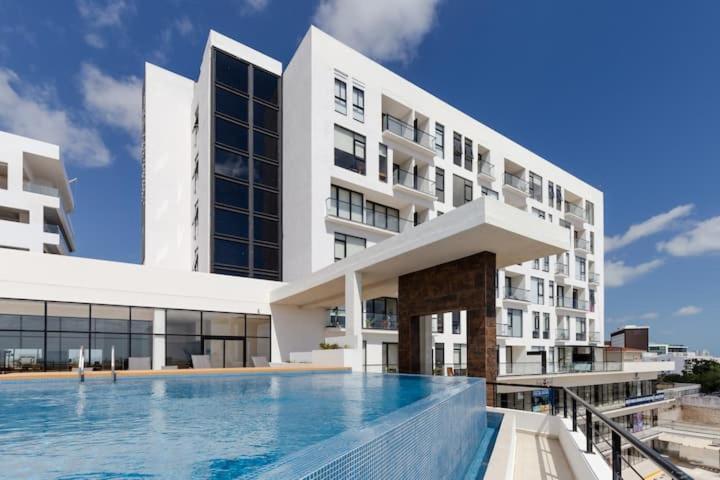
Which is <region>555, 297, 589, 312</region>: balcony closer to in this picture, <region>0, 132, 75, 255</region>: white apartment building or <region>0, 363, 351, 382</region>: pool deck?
<region>0, 363, 351, 382</region>: pool deck

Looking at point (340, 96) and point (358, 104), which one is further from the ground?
point (340, 96)

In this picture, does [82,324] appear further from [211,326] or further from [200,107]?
[200,107]

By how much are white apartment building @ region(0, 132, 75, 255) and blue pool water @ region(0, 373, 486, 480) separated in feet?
68.4

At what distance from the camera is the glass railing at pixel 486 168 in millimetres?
30891

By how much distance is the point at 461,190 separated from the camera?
29391 millimetres

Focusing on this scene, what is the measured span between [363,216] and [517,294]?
14.2 metres

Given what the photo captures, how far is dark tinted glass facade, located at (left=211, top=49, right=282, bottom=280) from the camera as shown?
960 inches

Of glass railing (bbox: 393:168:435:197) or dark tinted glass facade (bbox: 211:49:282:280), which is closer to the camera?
dark tinted glass facade (bbox: 211:49:282:280)

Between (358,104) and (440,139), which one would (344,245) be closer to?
(358,104)

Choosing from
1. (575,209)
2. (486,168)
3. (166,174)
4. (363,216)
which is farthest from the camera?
(575,209)

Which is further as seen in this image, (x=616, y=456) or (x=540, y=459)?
(x=540, y=459)

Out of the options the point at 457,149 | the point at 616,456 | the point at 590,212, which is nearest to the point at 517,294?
the point at 457,149

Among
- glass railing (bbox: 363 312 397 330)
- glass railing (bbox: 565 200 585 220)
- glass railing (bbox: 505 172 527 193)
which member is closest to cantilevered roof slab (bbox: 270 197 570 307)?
glass railing (bbox: 363 312 397 330)

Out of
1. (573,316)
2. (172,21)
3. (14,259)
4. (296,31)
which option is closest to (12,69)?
(172,21)
